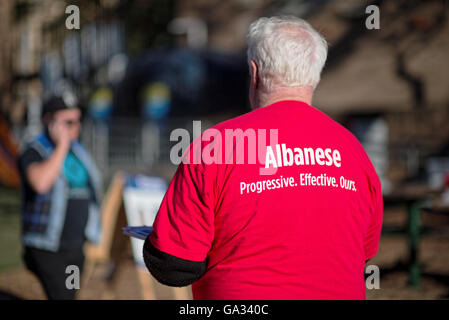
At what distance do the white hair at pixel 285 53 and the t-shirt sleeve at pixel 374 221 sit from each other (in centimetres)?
54

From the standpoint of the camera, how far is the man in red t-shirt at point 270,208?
246cm

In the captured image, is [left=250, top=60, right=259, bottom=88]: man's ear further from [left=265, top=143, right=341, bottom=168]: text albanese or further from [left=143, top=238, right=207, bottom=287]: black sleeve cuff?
[left=143, top=238, right=207, bottom=287]: black sleeve cuff

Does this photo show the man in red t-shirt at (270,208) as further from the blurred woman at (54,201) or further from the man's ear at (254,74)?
the blurred woman at (54,201)

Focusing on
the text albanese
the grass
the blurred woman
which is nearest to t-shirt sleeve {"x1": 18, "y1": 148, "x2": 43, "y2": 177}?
the blurred woman

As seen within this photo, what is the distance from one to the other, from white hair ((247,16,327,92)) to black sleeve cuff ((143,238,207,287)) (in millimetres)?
805

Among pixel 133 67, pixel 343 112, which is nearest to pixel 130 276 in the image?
pixel 343 112

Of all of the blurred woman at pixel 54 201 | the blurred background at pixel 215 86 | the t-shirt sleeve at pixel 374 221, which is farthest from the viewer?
the blurred background at pixel 215 86

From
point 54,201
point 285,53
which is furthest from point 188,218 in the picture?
point 54,201

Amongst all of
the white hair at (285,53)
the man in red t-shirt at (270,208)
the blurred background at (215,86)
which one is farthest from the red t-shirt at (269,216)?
the blurred background at (215,86)

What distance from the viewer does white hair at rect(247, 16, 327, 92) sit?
2.62m

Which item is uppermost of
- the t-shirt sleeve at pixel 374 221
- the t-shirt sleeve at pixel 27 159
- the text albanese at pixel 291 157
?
the t-shirt sleeve at pixel 27 159
